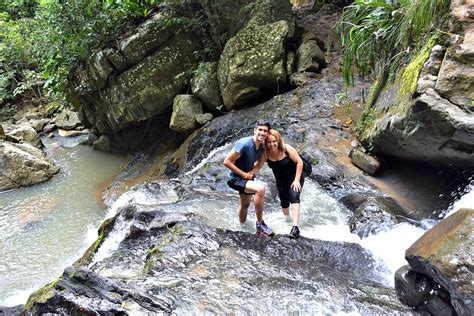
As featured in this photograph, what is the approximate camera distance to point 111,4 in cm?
1073

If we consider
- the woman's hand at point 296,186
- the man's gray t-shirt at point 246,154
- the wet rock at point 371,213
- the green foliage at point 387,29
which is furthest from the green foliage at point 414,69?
the man's gray t-shirt at point 246,154

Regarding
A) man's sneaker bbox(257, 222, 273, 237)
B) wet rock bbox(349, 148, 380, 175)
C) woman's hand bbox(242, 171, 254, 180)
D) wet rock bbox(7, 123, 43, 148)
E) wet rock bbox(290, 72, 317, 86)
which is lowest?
wet rock bbox(7, 123, 43, 148)

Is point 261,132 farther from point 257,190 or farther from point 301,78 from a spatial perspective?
point 301,78

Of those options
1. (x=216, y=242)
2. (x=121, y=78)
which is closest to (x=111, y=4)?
(x=121, y=78)

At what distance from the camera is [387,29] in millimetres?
5945

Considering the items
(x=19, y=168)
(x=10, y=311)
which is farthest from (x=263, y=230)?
Answer: (x=19, y=168)

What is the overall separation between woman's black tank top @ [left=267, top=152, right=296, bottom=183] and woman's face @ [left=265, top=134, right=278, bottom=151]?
0.72ft

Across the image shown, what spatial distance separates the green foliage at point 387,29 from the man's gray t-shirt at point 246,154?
2.72m

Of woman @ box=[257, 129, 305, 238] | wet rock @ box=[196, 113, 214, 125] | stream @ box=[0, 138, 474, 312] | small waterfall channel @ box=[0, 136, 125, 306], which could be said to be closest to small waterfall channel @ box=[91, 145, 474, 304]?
stream @ box=[0, 138, 474, 312]

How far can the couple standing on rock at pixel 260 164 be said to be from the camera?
4336 mm

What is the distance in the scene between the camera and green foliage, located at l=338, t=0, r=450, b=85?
484 centimetres

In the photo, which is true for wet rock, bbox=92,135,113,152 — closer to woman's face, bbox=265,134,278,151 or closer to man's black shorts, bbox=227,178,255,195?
man's black shorts, bbox=227,178,255,195

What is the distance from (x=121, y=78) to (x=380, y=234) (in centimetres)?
847

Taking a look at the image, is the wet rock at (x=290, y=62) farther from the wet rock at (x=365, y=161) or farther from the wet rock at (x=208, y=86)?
the wet rock at (x=365, y=161)
